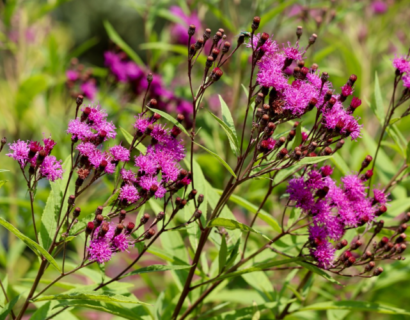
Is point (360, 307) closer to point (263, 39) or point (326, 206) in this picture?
point (326, 206)

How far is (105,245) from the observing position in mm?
1192

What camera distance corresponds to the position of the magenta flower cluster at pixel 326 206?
132 centimetres

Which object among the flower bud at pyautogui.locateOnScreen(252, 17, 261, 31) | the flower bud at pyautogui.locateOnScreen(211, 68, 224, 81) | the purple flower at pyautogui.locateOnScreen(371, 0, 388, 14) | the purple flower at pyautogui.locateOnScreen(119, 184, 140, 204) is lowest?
the purple flower at pyautogui.locateOnScreen(119, 184, 140, 204)

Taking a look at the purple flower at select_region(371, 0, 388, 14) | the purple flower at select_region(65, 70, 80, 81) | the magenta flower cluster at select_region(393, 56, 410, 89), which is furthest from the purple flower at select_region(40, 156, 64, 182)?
the purple flower at select_region(371, 0, 388, 14)

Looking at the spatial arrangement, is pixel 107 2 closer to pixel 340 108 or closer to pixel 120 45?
pixel 120 45

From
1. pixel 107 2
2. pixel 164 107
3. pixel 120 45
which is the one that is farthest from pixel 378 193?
pixel 107 2

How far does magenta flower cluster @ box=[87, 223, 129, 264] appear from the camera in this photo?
3.88ft

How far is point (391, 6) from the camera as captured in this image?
338cm

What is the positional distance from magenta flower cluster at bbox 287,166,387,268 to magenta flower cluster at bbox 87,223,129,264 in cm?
51

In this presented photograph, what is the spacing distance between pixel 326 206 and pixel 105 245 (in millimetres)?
632

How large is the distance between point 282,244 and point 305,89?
62 centimetres

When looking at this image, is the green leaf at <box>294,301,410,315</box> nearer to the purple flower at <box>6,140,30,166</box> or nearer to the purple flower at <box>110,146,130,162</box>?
the purple flower at <box>110,146,130,162</box>

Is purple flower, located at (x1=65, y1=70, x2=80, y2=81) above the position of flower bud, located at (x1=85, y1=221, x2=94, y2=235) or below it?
above

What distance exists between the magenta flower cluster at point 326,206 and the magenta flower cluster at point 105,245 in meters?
0.51
